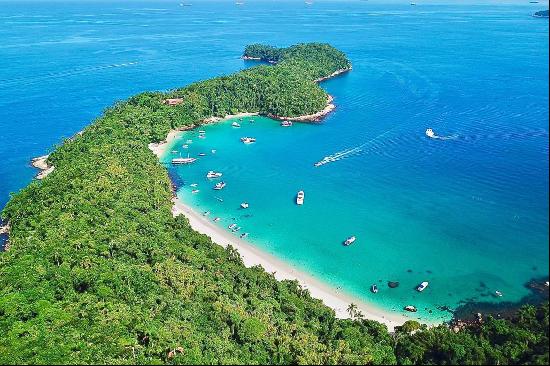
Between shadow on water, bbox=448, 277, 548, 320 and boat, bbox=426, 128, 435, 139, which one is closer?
shadow on water, bbox=448, 277, 548, 320

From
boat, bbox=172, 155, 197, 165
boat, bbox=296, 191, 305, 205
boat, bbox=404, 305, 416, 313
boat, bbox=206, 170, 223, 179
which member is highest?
boat, bbox=172, 155, 197, 165

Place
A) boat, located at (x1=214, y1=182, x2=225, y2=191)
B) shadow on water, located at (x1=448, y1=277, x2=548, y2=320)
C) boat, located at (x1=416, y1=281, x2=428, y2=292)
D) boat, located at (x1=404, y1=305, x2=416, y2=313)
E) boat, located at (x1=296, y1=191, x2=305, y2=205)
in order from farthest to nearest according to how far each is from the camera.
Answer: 1. boat, located at (x1=214, y1=182, x2=225, y2=191)
2. boat, located at (x1=296, y1=191, x2=305, y2=205)
3. boat, located at (x1=416, y1=281, x2=428, y2=292)
4. boat, located at (x1=404, y1=305, x2=416, y2=313)
5. shadow on water, located at (x1=448, y1=277, x2=548, y2=320)

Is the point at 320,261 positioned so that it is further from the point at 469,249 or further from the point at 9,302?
the point at 9,302

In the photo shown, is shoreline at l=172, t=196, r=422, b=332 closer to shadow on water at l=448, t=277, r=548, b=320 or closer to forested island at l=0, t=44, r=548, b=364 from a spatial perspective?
forested island at l=0, t=44, r=548, b=364

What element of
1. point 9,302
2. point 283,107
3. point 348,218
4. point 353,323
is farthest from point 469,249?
point 283,107

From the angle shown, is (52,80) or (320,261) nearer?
(320,261)

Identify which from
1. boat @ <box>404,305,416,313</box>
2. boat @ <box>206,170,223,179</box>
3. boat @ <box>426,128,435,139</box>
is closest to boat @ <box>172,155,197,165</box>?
boat @ <box>206,170,223,179</box>
